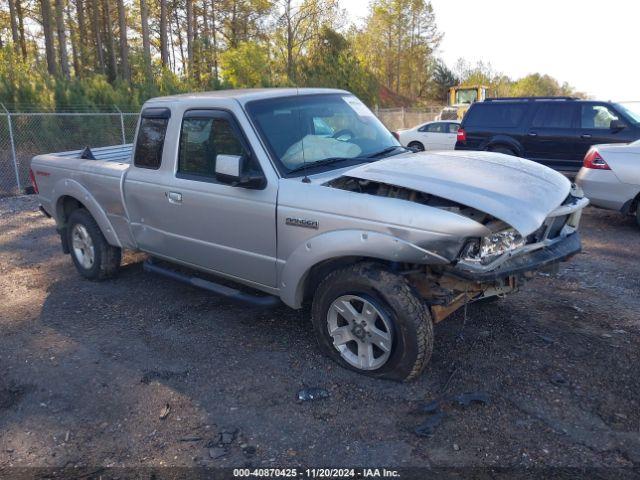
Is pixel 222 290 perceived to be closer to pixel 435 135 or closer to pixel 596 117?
pixel 596 117

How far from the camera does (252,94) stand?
442 centimetres

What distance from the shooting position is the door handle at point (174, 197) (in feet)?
15.1

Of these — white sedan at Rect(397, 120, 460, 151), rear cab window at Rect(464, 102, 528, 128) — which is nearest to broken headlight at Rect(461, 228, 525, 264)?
rear cab window at Rect(464, 102, 528, 128)

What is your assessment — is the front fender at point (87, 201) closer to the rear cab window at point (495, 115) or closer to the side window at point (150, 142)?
the side window at point (150, 142)

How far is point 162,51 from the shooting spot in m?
25.6

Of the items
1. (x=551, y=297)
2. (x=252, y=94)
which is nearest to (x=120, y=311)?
(x=252, y=94)

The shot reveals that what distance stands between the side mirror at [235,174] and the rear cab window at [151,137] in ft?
3.93

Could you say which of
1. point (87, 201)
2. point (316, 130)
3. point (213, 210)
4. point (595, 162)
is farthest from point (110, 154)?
point (595, 162)

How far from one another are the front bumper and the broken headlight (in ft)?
0.23

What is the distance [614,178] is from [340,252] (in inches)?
222

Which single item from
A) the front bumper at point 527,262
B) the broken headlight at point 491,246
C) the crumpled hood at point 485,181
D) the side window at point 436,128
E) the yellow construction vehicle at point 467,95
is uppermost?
the yellow construction vehicle at point 467,95

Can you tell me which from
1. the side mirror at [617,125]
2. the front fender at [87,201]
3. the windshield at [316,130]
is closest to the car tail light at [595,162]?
the side mirror at [617,125]

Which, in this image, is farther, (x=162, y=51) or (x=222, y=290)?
(x=162, y=51)

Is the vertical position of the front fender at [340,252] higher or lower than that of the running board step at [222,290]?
higher
